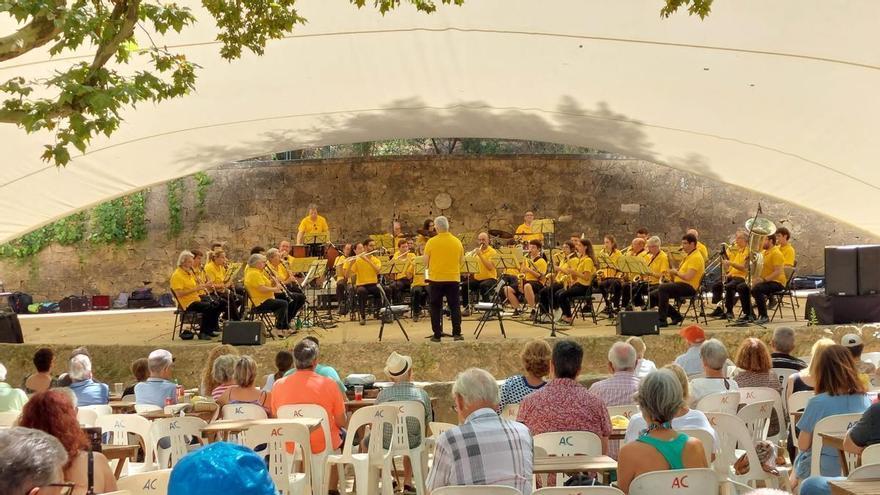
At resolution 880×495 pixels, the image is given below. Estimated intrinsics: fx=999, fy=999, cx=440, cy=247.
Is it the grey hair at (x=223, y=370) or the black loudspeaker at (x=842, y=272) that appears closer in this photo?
the grey hair at (x=223, y=370)

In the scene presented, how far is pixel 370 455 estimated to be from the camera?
6.62m

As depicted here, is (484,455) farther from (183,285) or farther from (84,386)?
(183,285)

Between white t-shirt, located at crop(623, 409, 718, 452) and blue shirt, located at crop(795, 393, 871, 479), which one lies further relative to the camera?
blue shirt, located at crop(795, 393, 871, 479)

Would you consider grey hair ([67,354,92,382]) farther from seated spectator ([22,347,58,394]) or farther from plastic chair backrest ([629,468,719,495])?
plastic chair backrest ([629,468,719,495])

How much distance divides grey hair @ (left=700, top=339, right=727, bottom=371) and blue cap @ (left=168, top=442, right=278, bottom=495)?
509cm

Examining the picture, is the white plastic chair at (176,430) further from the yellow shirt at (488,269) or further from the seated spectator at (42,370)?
the yellow shirt at (488,269)

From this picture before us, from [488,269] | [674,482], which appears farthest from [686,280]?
[674,482]

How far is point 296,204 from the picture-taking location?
68.8ft

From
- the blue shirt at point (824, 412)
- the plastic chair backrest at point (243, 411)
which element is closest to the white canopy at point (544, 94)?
the blue shirt at point (824, 412)

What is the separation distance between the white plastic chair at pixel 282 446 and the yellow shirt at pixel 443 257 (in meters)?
6.08

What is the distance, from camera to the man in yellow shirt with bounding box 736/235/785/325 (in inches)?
525

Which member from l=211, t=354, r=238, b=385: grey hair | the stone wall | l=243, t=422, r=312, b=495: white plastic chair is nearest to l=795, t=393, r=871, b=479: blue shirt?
l=243, t=422, r=312, b=495: white plastic chair

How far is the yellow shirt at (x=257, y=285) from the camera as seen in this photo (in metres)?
13.2

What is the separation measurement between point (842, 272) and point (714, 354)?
22.9 ft
